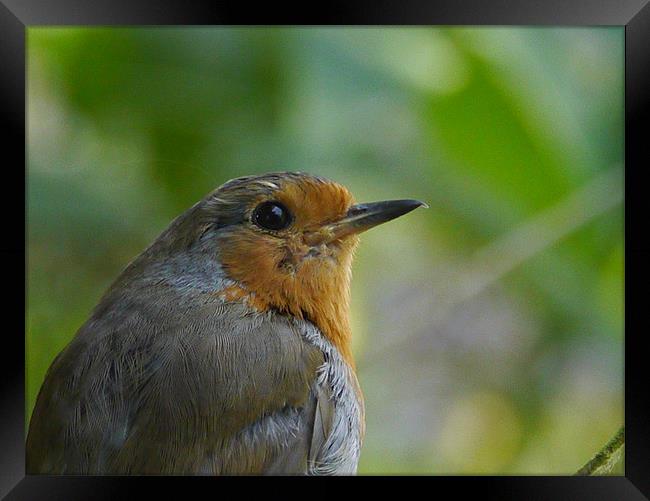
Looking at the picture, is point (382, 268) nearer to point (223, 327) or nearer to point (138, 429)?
point (223, 327)

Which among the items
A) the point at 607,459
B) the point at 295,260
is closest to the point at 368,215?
the point at 295,260

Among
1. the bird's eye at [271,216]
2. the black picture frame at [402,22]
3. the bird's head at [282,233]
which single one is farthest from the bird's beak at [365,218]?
the black picture frame at [402,22]

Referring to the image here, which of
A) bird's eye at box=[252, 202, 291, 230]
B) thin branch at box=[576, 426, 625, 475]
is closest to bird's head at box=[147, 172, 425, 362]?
bird's eye at box=[252, 202, 291, 230]

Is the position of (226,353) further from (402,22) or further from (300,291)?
(402,22)

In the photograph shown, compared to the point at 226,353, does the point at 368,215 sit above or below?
above

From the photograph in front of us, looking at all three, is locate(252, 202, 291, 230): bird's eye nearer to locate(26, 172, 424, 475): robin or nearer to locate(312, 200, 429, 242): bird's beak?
locate(26, 172, 424, 475): robin

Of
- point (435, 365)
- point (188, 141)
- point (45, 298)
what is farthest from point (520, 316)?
point (45, 298)
